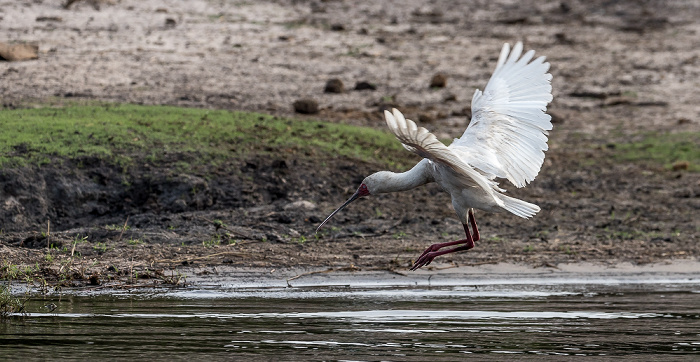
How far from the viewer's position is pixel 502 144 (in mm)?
8039

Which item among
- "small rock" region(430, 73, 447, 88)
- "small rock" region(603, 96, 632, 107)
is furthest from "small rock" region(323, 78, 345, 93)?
"small rock" region(603, 96, 632, 107)

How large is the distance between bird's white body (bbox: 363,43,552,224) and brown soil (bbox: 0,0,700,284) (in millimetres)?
1699

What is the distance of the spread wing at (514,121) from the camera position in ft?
26.2

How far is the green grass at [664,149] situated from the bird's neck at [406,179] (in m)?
7.18

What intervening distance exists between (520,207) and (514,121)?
70cm

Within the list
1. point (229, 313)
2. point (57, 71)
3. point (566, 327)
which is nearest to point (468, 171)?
point (566, 327)

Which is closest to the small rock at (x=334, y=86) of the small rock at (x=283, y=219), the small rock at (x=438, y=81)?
the small rock at (x=438, y=81)

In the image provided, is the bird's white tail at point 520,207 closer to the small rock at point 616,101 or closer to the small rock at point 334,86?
the small rock at point 334,86

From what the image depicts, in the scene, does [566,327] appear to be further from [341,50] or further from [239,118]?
[341,50]

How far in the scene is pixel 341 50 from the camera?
1914 centimetres

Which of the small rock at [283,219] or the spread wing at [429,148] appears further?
the small rock at [283,219]

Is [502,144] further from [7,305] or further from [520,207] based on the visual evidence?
[7,305]

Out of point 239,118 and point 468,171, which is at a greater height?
point 468,171

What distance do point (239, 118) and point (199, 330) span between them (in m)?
6.82
